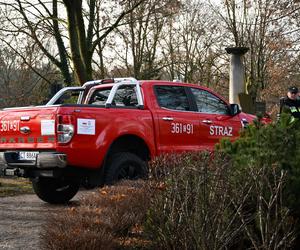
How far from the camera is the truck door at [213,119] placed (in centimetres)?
934

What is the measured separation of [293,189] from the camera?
458 cm

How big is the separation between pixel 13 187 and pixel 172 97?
15.9ft

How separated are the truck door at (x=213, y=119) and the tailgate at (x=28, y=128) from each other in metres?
2.69

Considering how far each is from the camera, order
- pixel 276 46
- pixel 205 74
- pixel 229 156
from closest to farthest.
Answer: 1. pixel 229 156
2. pixel 276 46
3. pixel 205 74

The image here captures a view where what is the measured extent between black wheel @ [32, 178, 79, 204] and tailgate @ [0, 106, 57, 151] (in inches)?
39.5

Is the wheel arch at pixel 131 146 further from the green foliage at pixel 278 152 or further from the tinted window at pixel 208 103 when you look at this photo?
the green foliage at pixel 278 152

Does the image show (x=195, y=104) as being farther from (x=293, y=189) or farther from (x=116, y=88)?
(x=293, y=189)

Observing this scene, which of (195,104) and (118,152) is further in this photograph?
(195,104)

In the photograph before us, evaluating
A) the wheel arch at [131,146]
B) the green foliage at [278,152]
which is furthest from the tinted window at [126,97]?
the green foliage at [278,152]

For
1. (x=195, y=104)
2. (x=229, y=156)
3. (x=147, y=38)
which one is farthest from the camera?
(x=147, y=38)

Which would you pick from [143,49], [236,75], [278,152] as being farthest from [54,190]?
[143,49]

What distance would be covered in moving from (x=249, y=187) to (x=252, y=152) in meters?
0.71

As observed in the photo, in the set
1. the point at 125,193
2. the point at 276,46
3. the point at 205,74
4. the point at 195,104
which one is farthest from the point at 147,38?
the point at 125,193

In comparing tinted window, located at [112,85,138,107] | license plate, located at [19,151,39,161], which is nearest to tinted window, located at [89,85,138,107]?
tinted window, located at [112,85,138,107]
